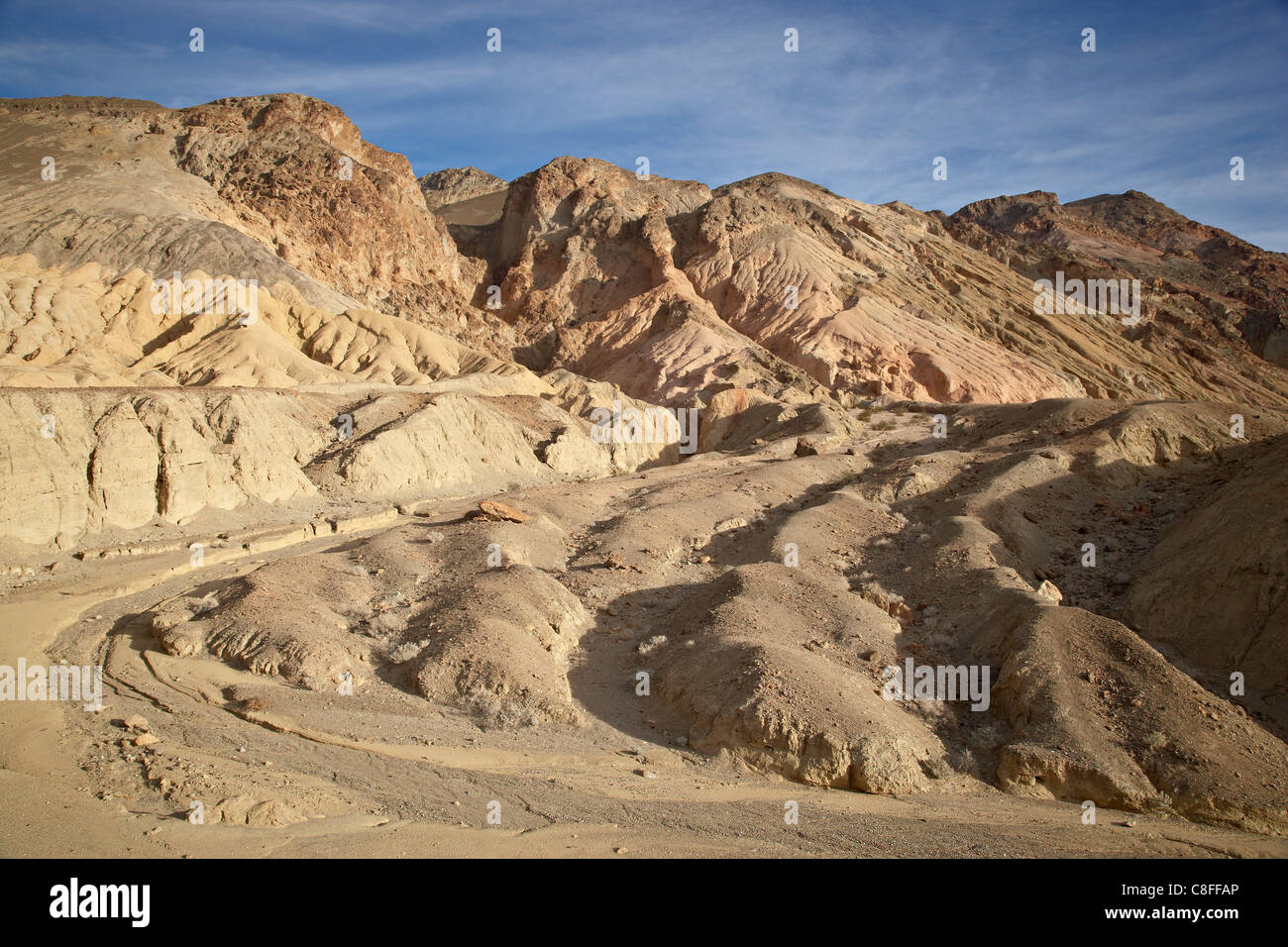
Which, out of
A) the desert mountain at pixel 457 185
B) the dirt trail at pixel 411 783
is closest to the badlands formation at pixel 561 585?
the dirt trail at pixel 411 783

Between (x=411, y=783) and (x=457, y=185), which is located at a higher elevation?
(x=457, y=185)

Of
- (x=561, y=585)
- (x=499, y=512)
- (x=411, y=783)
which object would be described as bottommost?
(x=411, y=783)

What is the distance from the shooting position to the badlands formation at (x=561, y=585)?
9336mm

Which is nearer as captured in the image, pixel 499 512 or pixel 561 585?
pixel 561 585

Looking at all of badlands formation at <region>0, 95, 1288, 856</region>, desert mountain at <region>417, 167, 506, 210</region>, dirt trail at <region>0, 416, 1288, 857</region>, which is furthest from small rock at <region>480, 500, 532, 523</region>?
desert mountain at <region>417, 167, 506, 210</region>

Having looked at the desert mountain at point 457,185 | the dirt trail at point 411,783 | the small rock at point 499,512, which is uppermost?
the desert mountain at point 457,185

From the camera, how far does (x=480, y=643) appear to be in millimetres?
12641

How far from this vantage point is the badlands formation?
30.6 feet

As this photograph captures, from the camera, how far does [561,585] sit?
52.0 ft

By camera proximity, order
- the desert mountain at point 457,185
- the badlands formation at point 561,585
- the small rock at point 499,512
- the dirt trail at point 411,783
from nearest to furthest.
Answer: the dirt trail at point 411,783, the badlands formation at point 561,585, the small rock at point 499,512, the desert mountain at point 457,185

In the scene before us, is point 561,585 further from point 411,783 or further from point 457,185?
point 457,185

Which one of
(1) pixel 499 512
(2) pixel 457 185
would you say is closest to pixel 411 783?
(1) pixel 499 512

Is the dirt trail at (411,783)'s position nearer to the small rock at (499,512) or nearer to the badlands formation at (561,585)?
the badlands formation at (561,585)
